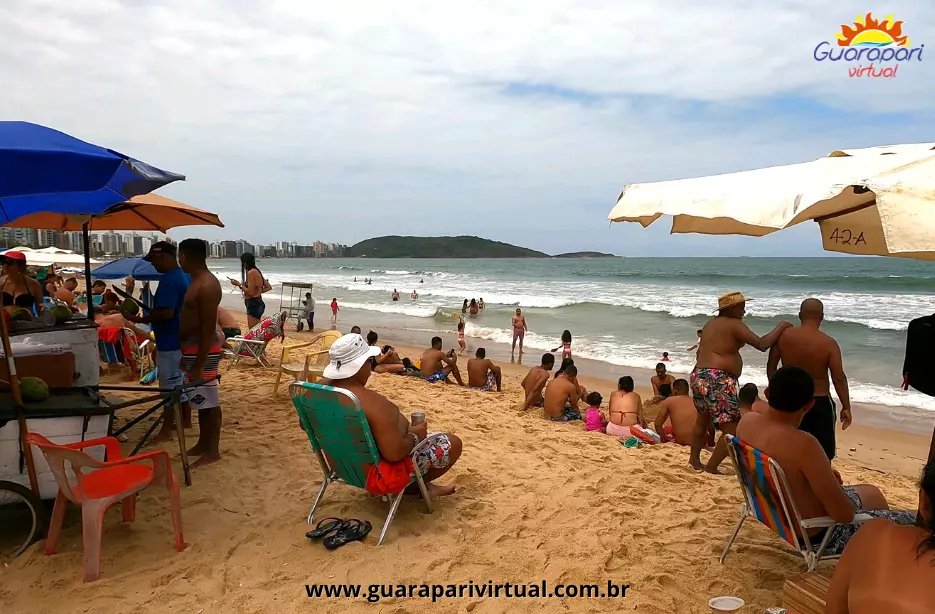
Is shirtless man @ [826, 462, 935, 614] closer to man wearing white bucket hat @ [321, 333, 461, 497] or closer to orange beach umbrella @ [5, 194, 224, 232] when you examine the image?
man wearing white bucket hat @ [321, 333, 461, 497]

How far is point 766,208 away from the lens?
2172mm

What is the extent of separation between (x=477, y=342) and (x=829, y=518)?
1316cm

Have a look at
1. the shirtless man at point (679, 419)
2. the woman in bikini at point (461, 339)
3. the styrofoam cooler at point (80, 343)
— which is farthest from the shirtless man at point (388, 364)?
the styrofoam cooler at point (80, 343)

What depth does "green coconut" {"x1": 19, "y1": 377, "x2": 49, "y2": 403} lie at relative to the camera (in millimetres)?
2998

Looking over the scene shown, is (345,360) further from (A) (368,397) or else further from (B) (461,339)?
(B) (461,339)

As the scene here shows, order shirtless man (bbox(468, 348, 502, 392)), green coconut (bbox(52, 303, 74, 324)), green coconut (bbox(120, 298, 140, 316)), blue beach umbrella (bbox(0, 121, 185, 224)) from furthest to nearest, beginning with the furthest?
shirtless man (bbox(468, 348, 502, 392)) < green coconut (bbox(120, 298, 140, 316)) < green coconut (bbox(52, 303, 74, 324)) < blue beach umbrella (bbox(0, 121, 185, 224))

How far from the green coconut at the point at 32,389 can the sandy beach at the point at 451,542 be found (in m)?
0.73

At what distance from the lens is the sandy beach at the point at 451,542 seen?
8.52 feet

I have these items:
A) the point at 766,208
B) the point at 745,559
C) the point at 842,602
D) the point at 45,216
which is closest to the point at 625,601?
the point at 745,559

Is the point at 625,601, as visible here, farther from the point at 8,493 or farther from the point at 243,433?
the point at 243,433

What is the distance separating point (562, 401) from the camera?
6586 mm

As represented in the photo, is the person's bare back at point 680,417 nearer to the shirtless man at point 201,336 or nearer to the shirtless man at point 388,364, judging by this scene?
the shirtless man at point 201,336

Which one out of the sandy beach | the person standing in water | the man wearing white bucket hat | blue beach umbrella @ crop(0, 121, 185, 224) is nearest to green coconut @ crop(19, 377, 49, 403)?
the sandy beach

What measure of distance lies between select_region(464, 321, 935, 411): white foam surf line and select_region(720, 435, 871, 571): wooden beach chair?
7.24 metres
